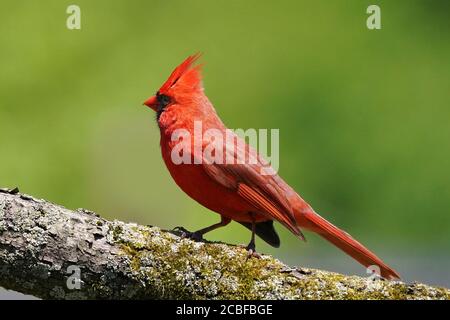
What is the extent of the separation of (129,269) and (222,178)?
633mm

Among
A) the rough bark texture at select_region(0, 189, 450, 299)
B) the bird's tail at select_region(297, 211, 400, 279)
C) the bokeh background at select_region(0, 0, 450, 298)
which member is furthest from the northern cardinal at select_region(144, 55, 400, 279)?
the bokeh background at select_region(0, 0, 450, 298)

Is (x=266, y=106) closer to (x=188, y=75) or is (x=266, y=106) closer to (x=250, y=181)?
(x=188, y=75)

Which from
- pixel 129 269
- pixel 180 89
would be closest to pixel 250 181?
pixel 180 89

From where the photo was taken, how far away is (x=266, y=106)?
4414 millimetres

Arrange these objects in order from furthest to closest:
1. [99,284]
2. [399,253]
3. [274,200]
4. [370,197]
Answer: [370,197]
[399,253]
[274,200]
[99,284]

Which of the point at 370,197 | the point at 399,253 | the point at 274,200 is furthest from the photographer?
the point at 370,197

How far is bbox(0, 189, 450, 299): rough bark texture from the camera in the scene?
267 centimetres

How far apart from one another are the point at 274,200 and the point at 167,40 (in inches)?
57.1

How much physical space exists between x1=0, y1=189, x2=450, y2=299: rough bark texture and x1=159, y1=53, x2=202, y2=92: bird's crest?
31.2 inches

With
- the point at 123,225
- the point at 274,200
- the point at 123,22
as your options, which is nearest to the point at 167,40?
the point at 123,22

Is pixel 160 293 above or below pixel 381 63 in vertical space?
below

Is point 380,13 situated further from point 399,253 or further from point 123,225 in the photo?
point 123,225

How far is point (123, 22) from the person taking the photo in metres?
4.44
